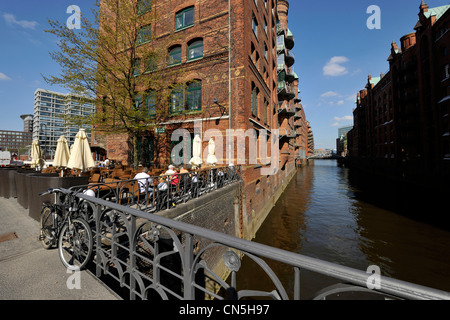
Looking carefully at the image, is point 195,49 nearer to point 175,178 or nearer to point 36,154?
point 175,178

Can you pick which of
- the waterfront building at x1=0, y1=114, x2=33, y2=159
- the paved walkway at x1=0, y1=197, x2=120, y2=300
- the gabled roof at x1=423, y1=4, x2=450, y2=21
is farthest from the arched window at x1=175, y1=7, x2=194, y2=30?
the waterfront building at x1=0, y1=114, x2=33, y2=159

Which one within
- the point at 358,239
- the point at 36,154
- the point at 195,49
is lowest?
the point at 358,239

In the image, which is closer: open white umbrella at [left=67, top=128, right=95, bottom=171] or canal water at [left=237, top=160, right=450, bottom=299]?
open white umbrella at [left=67, top=128, right=95, bottom=171]

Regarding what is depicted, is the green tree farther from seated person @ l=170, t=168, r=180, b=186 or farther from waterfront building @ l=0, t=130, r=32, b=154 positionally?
waterfront building @ l=0, t=130, r=32, b=154

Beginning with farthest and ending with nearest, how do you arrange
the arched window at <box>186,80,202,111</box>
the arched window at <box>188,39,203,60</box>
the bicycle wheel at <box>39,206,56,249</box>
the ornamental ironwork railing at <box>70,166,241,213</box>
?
the arched window at <box>188,39,203,60</box>, the arched window at <box>186,80,202,111</box>, the ornamental ironwork railing at <box>70,166,241,213</box>, the bicycle wheel at <box>39,206,56,249</box>

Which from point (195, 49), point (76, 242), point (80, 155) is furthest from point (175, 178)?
point (195, 49)

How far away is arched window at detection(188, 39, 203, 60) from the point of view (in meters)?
13.5

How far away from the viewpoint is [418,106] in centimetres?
3078

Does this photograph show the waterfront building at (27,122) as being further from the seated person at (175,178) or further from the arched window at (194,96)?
the seated person at (175,178)

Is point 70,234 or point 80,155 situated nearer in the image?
point 70,234

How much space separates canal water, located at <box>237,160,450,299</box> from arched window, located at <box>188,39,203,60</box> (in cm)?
1331

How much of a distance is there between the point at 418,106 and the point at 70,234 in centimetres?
4512

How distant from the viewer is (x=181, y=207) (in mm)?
6133
